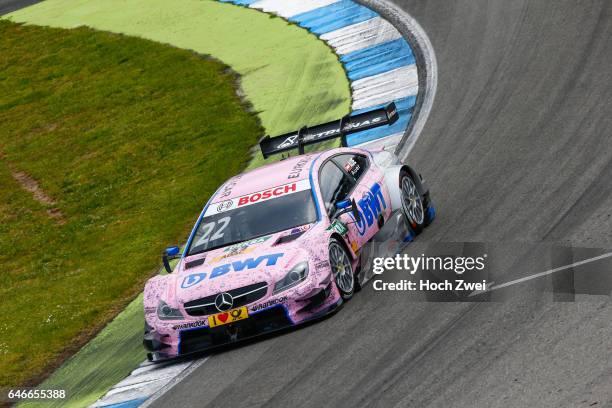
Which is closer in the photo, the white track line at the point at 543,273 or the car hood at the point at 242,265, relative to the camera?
the white track line at the point at 543,273

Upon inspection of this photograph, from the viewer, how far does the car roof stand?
12.5 metres

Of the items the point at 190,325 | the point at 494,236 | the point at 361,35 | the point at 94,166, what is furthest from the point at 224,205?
the point at 361,35

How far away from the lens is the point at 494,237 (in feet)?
39.9

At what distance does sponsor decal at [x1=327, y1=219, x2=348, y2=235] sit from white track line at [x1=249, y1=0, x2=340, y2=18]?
13.3 m

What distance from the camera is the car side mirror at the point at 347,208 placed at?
11828mm

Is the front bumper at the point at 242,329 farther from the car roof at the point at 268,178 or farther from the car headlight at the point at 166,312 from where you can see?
the car roof at the point at 268,178

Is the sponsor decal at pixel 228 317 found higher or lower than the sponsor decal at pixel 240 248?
lower

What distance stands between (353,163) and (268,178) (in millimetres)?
1069

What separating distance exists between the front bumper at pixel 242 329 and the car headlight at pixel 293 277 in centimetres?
18

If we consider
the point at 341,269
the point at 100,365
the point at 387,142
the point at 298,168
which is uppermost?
the point at 298,168

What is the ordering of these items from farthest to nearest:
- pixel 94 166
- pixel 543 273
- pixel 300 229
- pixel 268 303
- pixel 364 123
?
pixel 94 166 < pixel 364 123 < pixel 300 229 < pixel 268 303 < pixel 543 273

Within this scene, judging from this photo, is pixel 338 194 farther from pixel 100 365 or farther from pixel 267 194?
pixel 100 365

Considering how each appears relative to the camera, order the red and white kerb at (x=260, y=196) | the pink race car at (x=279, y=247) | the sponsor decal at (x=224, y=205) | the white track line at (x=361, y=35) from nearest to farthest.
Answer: the pink race car at (x=279, y=247) < the red and white kerb at (x=260, y=196) < the sponsor decal at (x=224, y=205) < the white track line at (x=361, y=35)

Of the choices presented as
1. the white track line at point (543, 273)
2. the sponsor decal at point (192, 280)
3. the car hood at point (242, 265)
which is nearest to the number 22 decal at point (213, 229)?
the car hood at point (242, 265)
